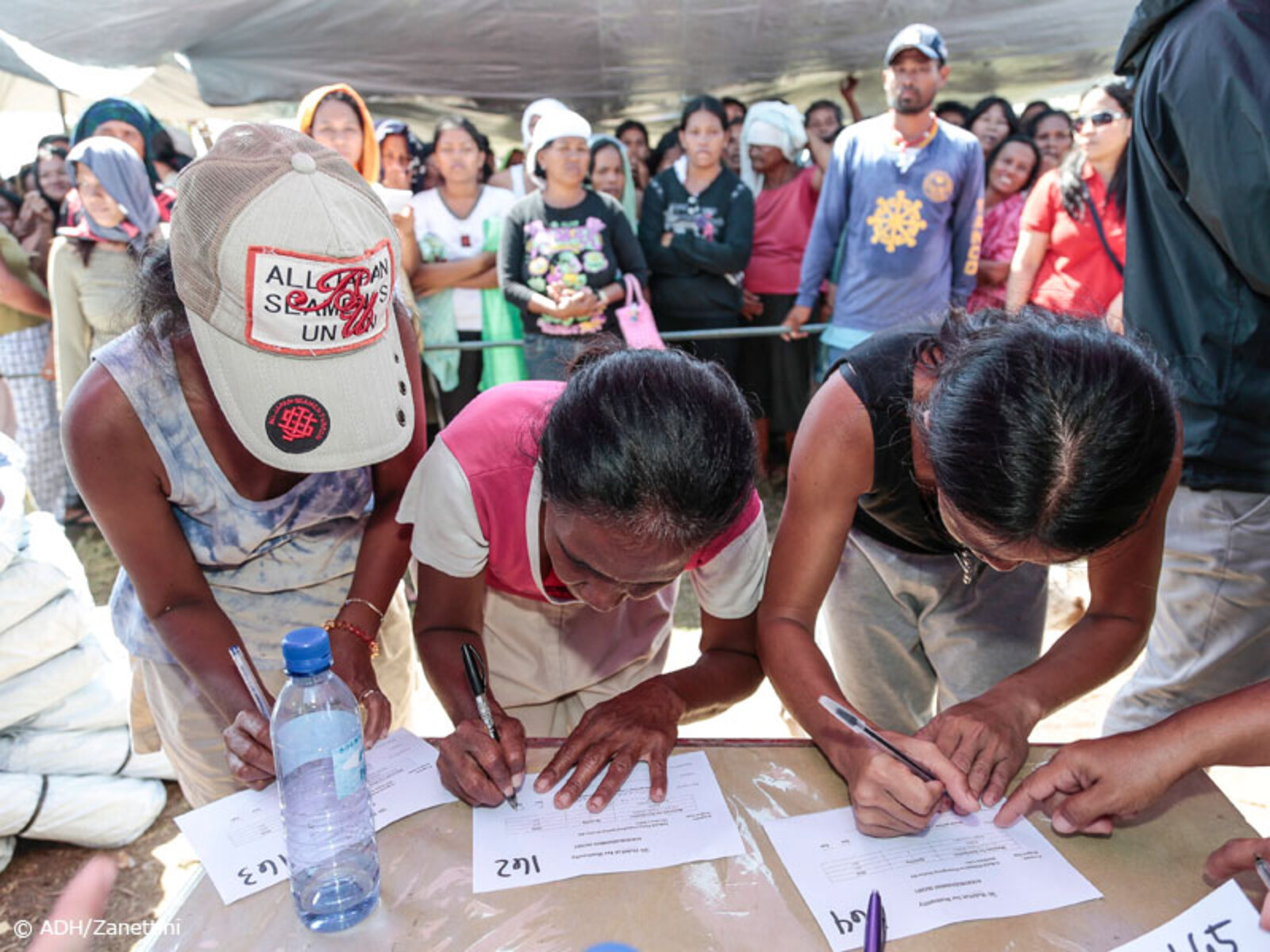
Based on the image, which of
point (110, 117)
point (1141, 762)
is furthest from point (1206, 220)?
point (110, 117)

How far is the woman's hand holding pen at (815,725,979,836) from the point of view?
106 cm

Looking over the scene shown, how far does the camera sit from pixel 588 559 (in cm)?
116

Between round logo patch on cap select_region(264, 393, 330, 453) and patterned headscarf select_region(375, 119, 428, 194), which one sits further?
patterned headscarf select_region(375, 119, 428, 194)

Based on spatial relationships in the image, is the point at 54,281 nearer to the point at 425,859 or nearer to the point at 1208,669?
the point at 425,859

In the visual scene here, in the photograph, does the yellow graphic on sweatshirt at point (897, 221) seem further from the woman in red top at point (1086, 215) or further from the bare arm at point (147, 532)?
the bare arm at point (147, 532)

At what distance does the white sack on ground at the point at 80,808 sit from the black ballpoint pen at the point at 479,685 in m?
1.45

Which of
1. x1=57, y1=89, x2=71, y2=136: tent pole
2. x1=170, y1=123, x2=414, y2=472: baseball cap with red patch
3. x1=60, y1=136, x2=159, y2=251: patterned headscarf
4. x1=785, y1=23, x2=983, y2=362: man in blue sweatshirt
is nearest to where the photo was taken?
x1=170, y1=123, x2=414, y2=472: baseball cap with red patch

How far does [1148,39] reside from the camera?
1.62 metres

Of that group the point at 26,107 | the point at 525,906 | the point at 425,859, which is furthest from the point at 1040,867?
the point at 26,107

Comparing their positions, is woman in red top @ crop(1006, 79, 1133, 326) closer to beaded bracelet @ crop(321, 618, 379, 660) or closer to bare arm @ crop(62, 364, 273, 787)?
beaded bracelet @ crop(321, 618, 379, 660)

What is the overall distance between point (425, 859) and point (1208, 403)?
1.50 meters

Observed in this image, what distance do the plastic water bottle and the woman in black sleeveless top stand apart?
0.60 metres

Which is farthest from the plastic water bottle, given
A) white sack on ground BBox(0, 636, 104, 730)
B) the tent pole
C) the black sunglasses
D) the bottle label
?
the tent pole

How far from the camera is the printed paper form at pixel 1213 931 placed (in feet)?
3.01
